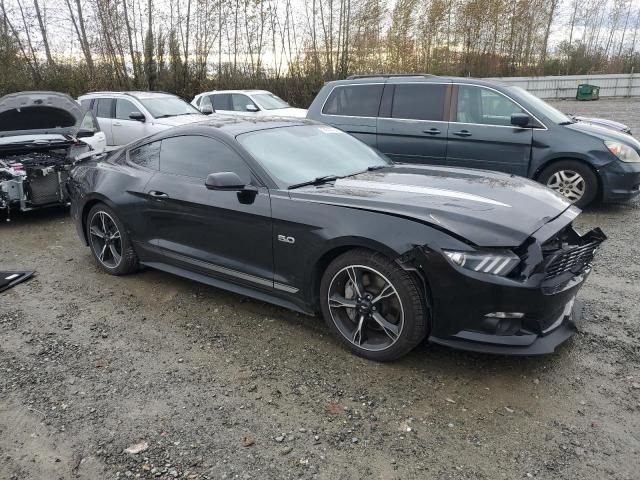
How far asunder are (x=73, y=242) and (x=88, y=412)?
3733 mm

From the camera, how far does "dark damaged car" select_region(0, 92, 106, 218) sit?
6441 mm

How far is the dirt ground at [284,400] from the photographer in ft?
8.05

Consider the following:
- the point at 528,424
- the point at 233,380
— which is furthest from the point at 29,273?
the point at 528,424

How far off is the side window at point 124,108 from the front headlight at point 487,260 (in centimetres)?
989

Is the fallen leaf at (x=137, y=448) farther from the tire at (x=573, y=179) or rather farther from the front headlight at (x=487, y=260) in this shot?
the tire at (x=573, y=179)

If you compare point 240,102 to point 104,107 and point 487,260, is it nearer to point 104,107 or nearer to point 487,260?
point 104,107

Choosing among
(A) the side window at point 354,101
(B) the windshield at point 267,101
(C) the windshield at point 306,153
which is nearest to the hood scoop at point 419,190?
(C) the windshield at point 306,153

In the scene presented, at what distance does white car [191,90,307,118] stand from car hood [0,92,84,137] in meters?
5.56

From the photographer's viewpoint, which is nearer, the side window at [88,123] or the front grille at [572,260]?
the front grille at [572,260]

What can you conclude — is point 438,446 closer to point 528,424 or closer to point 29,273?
point 528,424

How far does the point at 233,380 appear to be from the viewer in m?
3.14

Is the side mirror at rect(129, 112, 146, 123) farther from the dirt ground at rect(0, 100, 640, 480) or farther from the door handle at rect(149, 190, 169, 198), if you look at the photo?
the dirt ground at rect(0, 100, 640, 480)

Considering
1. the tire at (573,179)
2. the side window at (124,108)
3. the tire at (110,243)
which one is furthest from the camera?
the side window at (124,108)

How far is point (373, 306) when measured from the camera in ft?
10.5
